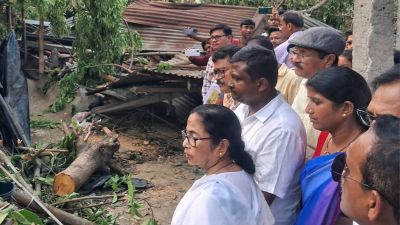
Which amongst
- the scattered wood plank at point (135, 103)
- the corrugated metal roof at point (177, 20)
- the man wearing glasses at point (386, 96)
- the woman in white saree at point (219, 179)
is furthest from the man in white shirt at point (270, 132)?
the corrugated metal roof at point (177, 20)

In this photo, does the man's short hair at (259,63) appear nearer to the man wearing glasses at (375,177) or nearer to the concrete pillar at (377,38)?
the man wearing glasses at (375,177)

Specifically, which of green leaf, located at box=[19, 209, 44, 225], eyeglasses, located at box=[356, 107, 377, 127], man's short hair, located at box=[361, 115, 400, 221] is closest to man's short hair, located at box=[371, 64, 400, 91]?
eyeglasses, located at box=[356, 107, 377, 127]

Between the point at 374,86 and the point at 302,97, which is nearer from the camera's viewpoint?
the point at 374,86

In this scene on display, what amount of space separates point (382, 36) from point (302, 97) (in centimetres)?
129

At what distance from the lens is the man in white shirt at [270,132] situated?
2.38m

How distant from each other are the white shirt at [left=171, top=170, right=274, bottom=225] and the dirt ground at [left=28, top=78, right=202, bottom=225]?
312 cm

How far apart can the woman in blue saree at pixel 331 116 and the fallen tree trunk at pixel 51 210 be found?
2.59 meters

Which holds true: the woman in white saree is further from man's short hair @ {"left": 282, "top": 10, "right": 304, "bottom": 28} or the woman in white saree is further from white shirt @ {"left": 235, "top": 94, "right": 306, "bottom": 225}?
man's short hair @ {"left": 282, "top": 10, "right": 304, "bottom": 28}

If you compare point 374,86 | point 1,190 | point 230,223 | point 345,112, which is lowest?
point 1,190

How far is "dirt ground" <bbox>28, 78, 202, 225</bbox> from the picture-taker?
Answer: 5.46 m

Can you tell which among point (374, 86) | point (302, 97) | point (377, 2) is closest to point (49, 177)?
point (302, 97)

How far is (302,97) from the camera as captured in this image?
3.18 meters

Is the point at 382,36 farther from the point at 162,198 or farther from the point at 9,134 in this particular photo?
the point at 9,134

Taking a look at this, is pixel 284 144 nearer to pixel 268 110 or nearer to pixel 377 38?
pixel 268 110
